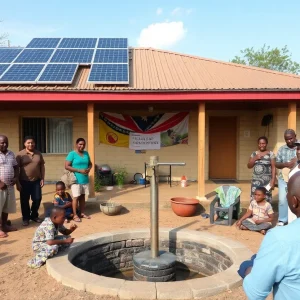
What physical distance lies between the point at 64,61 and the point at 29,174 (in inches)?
176

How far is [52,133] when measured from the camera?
413 inches

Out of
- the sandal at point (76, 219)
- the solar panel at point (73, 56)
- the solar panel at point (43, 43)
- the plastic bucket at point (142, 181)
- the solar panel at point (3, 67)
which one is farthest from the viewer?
the solar panel at point (43, 43)

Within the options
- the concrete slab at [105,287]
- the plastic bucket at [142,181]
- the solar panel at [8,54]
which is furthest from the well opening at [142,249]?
the solar panel at [8,54]

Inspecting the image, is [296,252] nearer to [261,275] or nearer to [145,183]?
[261,275]

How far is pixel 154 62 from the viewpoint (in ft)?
35.8

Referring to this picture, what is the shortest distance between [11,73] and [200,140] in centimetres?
500

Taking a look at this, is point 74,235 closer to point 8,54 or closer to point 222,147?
point 222,147

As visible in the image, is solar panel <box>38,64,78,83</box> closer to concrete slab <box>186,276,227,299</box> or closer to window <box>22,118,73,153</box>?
window <box>22,118,73,153</box>

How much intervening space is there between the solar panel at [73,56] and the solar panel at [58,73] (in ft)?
1.99

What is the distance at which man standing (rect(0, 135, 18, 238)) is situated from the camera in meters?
5.81

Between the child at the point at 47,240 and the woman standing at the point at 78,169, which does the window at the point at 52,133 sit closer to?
the woman standing at the point at 78,169

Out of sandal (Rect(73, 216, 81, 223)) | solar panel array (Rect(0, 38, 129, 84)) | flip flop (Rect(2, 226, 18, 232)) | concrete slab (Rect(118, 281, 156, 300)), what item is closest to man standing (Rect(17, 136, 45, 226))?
flip flop (Rect(2, 226, 18, 232))

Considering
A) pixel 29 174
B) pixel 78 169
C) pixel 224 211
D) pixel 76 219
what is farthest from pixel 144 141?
pixel 29 174

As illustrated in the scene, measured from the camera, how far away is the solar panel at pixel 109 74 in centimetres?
825
